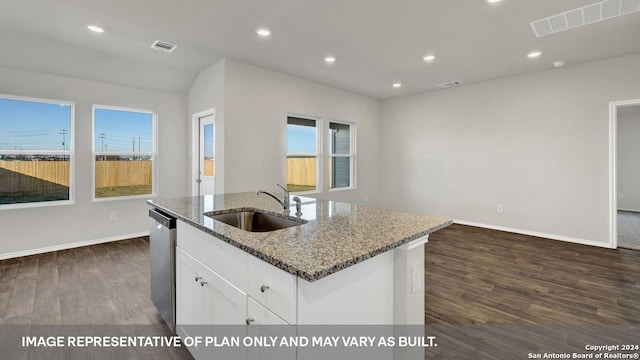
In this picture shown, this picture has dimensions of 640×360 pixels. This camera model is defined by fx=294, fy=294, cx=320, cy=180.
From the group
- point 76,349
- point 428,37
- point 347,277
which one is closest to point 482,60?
point 428,37

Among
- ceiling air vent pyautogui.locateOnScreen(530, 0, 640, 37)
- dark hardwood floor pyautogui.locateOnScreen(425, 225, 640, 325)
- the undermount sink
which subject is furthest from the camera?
ceiling air vent pyautogui.locateOnScreen(530, 0, 640, 37)

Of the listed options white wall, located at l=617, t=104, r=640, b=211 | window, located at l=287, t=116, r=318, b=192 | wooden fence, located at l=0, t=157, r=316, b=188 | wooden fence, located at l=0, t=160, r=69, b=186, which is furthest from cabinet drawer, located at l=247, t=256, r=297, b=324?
white wall, located at l=617, t=104, r=640, b=211

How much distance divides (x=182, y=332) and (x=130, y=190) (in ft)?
12.1

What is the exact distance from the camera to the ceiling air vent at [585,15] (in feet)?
8.84

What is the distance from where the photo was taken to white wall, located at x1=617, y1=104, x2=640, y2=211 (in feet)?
21.9

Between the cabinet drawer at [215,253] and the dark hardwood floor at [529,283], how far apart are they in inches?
66.9

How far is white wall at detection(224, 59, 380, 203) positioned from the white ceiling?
0.87 ft

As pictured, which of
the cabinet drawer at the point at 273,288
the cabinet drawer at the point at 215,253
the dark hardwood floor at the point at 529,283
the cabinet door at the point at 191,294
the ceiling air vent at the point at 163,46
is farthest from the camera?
the ceiling air vent at the point at 163,46

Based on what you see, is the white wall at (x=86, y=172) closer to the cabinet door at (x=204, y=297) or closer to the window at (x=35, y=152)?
the window at (x=35, y=152)

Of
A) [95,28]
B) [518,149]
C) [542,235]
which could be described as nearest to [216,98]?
[95,28]

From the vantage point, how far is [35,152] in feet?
13.0

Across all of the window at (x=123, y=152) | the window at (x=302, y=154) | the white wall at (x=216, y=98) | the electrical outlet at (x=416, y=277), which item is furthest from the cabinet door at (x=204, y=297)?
the window at (x=123, y=152)

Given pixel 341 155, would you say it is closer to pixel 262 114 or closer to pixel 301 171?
pixel 301 171

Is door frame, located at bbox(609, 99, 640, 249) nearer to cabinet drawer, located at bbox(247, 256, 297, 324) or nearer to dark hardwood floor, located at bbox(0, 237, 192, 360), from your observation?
cabinet drawer, located at bbox(247, 256, 297, 324)
